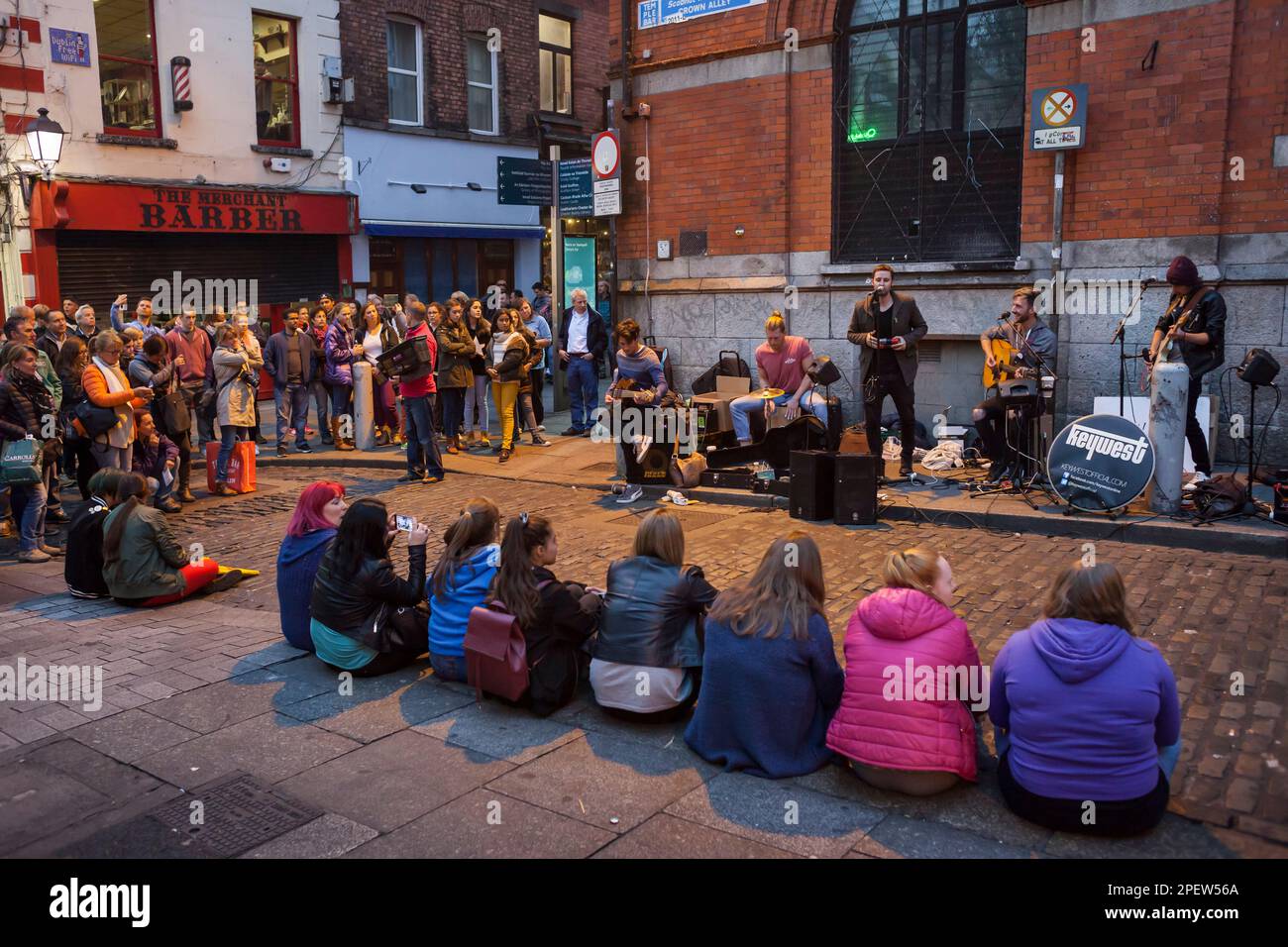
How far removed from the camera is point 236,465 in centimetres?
1270

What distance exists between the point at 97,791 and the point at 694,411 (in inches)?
305

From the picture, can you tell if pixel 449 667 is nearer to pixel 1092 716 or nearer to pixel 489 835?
pixel 489 835

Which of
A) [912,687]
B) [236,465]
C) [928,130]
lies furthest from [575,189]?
[912,687]

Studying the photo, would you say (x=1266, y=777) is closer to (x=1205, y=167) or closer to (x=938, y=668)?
(x=938, y=668)

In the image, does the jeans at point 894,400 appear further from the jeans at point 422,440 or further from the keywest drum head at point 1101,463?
the jeans at point 422,440

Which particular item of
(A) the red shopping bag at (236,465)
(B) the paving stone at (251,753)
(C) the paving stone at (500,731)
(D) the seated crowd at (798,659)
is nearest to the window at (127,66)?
(A) the red shopping bag at (236,465)

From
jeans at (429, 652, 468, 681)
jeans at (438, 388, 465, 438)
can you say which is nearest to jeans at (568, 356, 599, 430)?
jeans at (438, 388, 465, 438)

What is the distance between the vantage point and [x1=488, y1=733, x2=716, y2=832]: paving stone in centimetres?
467

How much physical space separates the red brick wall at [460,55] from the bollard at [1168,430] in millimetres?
14127

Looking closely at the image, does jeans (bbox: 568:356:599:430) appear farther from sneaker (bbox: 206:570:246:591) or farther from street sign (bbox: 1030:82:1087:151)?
sneaker (bbox: 206:570:246:591)

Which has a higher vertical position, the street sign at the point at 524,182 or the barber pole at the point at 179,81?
the barber pole at the point at 179,81

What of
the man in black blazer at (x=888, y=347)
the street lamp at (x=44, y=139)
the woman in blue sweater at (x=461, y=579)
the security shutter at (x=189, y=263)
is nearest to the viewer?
the woman in blue sweater at (x=461, y=579)

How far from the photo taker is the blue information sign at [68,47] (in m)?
17.6
